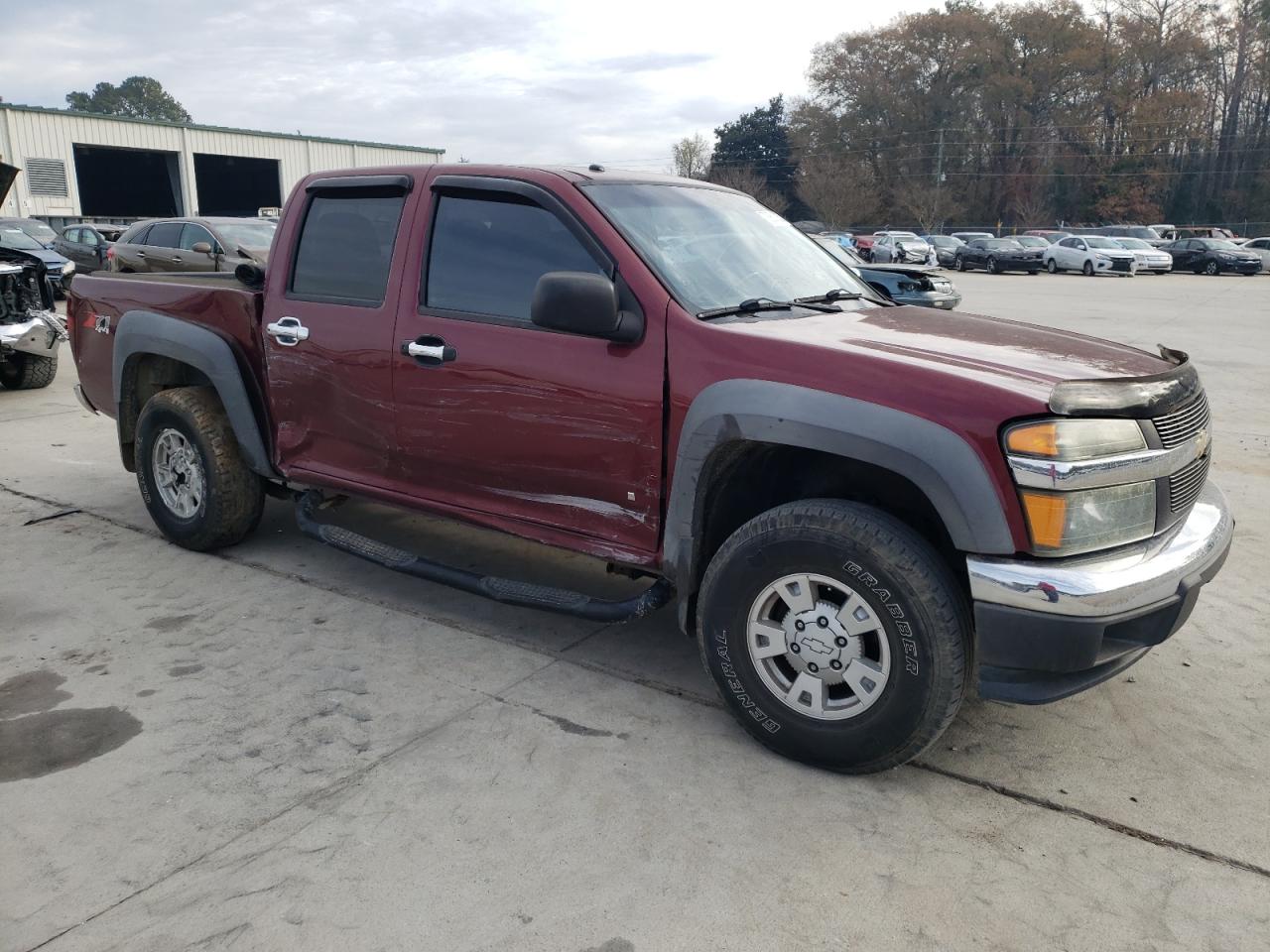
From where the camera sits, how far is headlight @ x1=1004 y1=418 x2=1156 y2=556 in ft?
8.98

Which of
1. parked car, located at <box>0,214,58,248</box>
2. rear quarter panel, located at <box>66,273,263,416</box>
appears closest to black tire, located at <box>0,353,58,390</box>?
rear quarter panel, located at <box>66,273,263,416</box>

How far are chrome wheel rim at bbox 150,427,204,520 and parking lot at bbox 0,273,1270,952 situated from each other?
559 millimetres

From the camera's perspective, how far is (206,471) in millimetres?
4949

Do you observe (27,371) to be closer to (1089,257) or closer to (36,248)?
(36,248)

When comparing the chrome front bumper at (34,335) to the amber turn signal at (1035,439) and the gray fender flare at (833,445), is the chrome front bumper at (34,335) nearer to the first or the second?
the gray fender flare at (833,445)

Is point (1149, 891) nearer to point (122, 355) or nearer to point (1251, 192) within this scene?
point (122, 355)

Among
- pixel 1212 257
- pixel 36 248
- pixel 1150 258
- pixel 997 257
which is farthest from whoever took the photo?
pixel 997 257

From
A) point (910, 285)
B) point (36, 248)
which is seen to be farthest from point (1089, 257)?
point (36, 248)

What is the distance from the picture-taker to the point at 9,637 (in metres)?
4.23

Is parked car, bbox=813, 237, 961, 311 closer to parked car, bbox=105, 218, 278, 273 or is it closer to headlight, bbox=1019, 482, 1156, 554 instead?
parked car, bbox=105, 218, 278, 273

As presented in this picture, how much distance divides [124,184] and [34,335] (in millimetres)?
43860

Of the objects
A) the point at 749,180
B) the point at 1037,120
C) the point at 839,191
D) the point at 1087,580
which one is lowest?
the point at 1087,580

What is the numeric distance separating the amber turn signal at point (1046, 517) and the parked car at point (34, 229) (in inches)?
861

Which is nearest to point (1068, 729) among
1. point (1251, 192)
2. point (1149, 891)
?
point (1149, 891)
